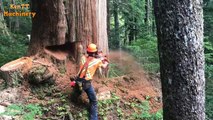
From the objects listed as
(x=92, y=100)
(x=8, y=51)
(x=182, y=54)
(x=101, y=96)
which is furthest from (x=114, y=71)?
(x=182, y=54)

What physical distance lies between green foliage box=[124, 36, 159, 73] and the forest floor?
3.40 ft

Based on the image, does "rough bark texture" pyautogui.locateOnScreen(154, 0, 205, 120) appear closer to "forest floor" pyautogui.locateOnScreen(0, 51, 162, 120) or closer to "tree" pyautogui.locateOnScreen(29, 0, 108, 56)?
"forest floor" pyautogui.locateOnScreen(0, 51, 162, 120)

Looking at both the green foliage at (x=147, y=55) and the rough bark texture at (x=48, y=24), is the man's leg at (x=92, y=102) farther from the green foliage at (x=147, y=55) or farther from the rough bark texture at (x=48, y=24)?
the green foliage at (x=147, y=55)

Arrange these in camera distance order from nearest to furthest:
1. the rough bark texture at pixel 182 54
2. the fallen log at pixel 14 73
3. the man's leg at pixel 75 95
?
1. the rough bark texture at pixel 182 54
2. the man's leg at pixel 75 95
3. the fallen log at pixel 14 73

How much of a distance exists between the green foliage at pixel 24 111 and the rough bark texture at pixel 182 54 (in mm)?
3491

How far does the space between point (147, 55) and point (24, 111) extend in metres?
5.02

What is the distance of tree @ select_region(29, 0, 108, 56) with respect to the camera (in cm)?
764

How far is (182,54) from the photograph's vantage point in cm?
365

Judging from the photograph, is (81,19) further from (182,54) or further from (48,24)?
(182,54)

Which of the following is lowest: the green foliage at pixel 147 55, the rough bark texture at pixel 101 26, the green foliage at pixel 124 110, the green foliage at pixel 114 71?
the green foliage at pixel 124 110

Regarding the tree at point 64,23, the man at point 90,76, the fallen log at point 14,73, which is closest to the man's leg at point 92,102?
the man at point 90,76

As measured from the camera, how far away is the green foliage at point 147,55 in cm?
957

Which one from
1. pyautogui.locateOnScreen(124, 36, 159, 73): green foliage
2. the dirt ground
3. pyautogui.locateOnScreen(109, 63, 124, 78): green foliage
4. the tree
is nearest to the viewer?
the dirt ground

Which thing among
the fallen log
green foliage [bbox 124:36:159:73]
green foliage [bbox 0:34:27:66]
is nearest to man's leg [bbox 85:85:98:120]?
the fallen log
